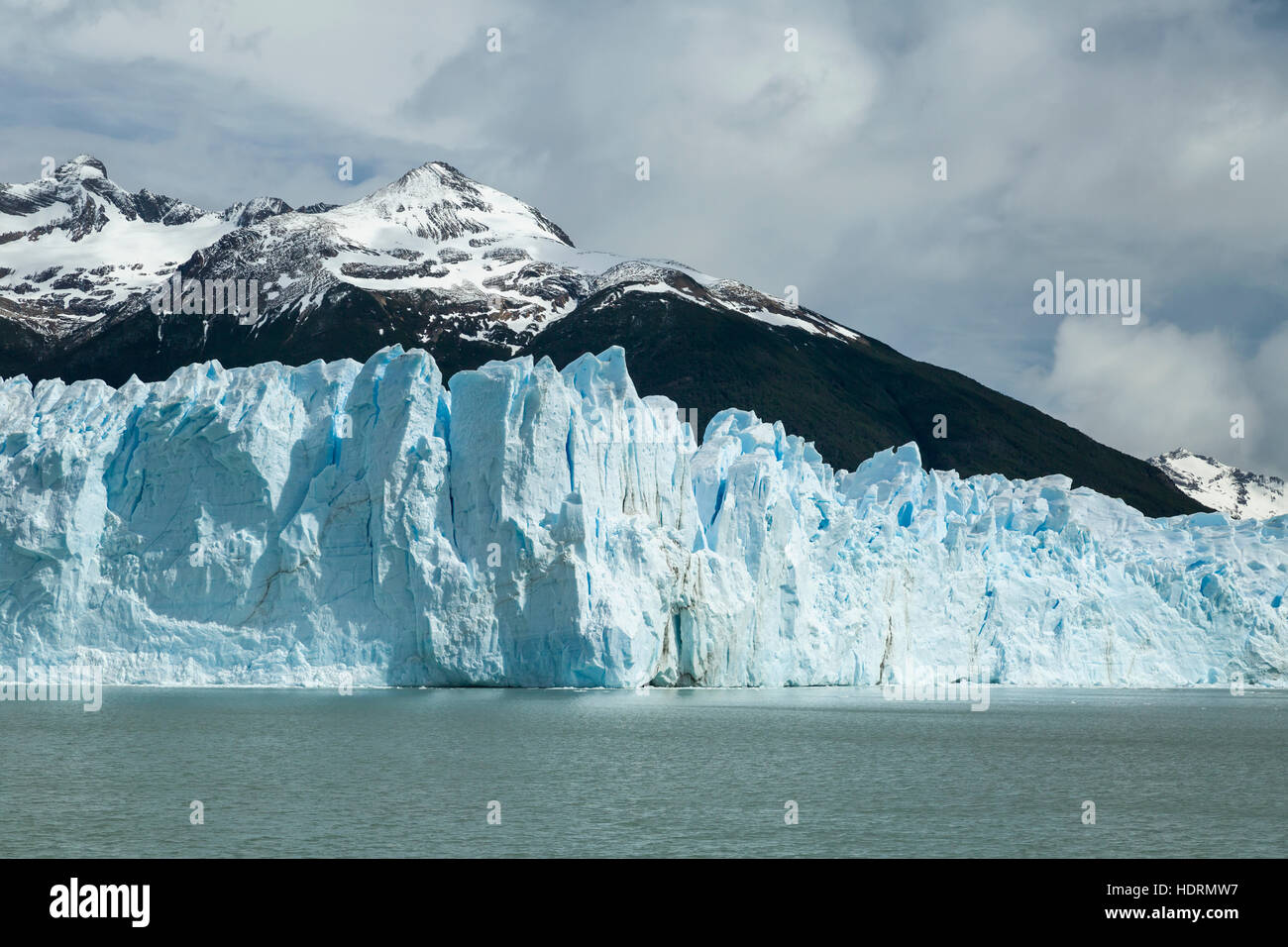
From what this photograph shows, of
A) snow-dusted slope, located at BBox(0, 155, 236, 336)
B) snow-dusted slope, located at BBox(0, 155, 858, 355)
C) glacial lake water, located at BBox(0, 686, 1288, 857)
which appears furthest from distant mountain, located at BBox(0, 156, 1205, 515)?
glacial lake water, located at BBox(0, 686, 1288, 857)

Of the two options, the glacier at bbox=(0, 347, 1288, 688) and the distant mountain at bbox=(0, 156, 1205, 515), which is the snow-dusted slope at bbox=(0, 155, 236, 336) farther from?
the glacier at bbox=(0, 347, 1288, 688)

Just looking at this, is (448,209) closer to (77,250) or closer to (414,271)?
(414,271)

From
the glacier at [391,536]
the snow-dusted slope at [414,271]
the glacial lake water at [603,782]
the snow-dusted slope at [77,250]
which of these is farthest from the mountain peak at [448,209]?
the glacial lake water at [603,782]

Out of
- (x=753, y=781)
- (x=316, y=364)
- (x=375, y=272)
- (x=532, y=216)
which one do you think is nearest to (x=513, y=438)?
(x=316, y=364)

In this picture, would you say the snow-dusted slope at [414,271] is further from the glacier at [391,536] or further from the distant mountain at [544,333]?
the glacier at [391,536]

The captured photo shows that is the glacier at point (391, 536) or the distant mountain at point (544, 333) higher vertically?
the distant mountain at point (544, 333)

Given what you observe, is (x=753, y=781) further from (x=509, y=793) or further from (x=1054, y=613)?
(x=1054, y=613)
